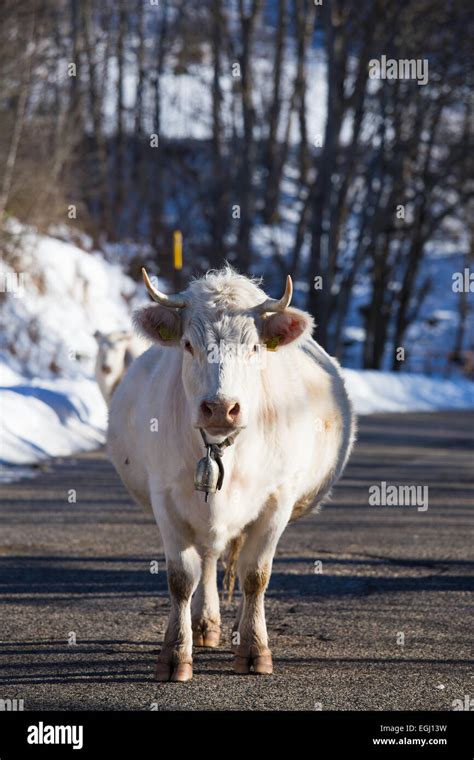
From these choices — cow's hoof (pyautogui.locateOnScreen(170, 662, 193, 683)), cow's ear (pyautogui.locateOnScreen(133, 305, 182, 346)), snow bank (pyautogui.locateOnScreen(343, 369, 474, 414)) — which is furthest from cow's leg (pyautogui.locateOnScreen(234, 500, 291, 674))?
A: snow bank (pyautogui.locateOnScreen(343, 369, 474, 414))

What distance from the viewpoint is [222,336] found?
5.73m

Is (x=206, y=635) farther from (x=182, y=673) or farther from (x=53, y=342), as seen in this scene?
(x=53, y=342)

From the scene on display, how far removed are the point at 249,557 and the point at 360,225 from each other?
30003mm

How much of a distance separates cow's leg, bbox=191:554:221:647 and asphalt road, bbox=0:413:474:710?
152mm

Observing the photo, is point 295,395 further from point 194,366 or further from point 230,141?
point 230,141

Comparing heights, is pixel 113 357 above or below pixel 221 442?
above

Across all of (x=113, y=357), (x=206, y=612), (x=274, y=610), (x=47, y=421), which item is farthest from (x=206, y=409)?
(x=113, y=357)

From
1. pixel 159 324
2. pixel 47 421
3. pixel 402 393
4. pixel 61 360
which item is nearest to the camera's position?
pixel 159 324

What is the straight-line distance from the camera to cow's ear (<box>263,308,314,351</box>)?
19.8 ft

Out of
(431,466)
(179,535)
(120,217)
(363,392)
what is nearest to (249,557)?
(179,535)

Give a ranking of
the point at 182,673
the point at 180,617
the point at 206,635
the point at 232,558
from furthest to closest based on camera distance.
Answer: the point at 232,558 → the point at 206,635 → the point at 180,617 → the point at 182,673

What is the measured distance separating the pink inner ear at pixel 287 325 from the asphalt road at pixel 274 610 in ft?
5.06

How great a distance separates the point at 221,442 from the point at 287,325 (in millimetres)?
705

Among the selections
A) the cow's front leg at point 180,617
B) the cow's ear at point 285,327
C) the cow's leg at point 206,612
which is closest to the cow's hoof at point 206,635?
the cow's leg at point 206,612
